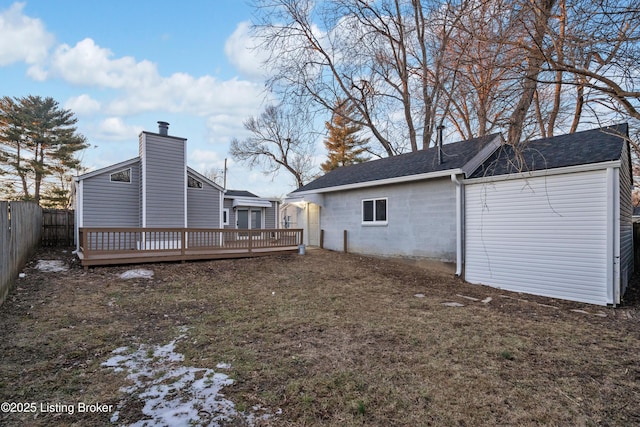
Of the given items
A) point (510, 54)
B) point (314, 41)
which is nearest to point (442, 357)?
point (510, 54)

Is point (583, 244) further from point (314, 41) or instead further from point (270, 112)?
point (270, 112)

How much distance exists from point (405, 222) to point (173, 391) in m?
8.38

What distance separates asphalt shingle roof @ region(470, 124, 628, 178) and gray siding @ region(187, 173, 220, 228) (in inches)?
377

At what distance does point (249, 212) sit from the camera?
55.1 ft

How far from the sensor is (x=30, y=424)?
2.29 meters

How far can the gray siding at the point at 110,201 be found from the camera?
10547 mm

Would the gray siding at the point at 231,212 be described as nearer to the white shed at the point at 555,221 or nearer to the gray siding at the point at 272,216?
the gray siding at the point at 272,216

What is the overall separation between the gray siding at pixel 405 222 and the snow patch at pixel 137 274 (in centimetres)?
679

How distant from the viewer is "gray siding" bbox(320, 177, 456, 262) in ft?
29.4

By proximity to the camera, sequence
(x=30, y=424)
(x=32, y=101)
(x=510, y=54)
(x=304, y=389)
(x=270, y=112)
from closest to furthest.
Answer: (x=30, y=424), (x=304, y=389), (x=510, y=54), (x=32, y=101), (x=270, y=112)

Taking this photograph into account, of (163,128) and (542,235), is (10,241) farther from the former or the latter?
(542,235)

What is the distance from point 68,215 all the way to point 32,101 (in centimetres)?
1306

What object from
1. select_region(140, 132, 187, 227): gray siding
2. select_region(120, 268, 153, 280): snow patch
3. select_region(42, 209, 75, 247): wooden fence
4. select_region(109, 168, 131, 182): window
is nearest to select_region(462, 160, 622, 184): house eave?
select_region(120, 268, 153, 280): snow patch

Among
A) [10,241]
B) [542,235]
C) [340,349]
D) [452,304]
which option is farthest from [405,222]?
[10,241]
